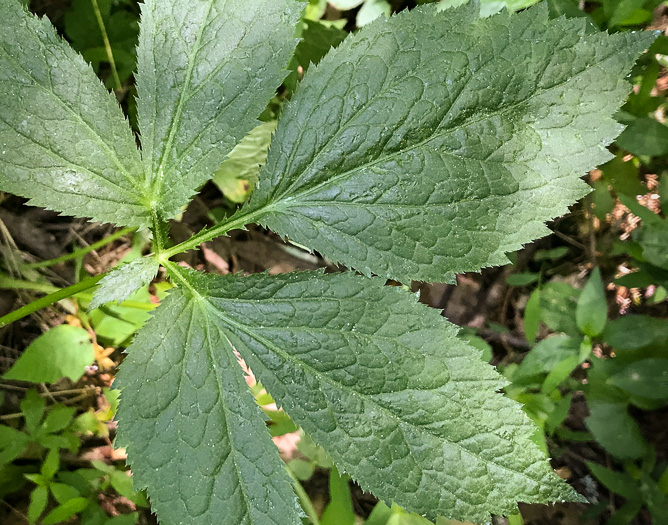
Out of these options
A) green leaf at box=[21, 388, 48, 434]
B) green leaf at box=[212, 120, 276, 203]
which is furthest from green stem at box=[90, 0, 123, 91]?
green leaf at box=[21, 388, 48, 434]

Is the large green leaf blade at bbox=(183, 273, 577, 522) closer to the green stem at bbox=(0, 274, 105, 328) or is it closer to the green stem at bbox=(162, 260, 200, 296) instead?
the green stem at bbox=(162, 260, 200, 296)

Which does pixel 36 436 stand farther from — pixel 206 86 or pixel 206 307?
pixel 206 86

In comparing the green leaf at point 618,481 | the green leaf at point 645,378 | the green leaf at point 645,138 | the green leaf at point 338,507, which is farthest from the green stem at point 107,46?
the green leaf at point 618,481

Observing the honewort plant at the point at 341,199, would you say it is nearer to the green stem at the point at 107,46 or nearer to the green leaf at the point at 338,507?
the green leaf at the point at 338,507

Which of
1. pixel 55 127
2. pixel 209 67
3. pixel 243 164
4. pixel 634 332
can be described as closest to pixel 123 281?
pixel 55 127

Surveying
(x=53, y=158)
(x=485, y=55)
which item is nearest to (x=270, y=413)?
(x=53, y=158)
